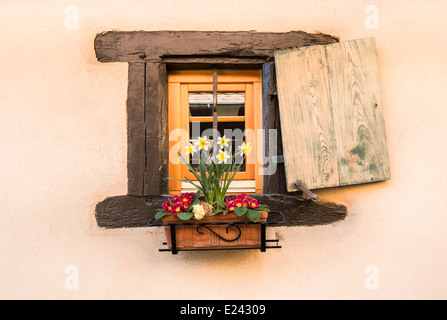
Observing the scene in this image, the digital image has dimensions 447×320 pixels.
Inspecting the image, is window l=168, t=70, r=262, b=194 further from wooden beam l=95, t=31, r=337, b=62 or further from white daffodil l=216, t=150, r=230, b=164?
white daffodil l=216, t=150, r=230, b=164

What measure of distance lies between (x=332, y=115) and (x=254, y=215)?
2.83 feet

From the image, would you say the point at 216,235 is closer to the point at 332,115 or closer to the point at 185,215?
the point at 185,215

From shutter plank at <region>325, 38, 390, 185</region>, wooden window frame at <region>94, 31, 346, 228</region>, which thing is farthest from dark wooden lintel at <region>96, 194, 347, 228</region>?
shutter plank at <region>325, 38, 390, 185</region>

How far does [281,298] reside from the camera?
6.55 ft

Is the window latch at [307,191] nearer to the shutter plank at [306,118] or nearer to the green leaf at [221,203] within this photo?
the shutter plank at [306,118]

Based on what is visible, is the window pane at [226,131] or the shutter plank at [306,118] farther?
the window pane at [226,131]

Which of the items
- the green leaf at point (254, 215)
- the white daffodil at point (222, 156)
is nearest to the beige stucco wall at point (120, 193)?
the green leaf at point (254, 215)

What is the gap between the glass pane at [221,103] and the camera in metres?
2.21

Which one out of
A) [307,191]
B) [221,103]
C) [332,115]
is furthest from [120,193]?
A: [332,115]

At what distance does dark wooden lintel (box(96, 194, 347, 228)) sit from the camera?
6.43 feet

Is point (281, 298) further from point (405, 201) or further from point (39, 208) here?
point (39, 208)

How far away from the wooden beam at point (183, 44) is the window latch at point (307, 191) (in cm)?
90

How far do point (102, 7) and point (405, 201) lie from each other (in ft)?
8.14
